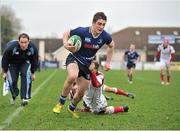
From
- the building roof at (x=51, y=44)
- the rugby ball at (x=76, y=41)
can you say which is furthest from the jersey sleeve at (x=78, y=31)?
the building roof at (x=51, y=44)

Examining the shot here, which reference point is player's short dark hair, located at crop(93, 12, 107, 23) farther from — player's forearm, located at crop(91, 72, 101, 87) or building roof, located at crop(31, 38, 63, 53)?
building roof, located at crop(31, 38, 63, 53)

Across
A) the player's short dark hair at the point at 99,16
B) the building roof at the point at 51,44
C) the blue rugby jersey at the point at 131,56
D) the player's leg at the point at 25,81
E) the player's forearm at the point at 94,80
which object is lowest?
the building roof at the point at 51,44

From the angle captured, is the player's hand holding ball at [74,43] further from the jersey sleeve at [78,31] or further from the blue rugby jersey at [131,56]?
the blue rugby jersey at [131,56]

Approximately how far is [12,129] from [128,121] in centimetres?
229

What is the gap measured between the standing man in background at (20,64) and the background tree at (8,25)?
261ft

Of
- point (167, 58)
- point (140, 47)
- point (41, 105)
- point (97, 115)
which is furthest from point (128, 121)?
point (140, 47)

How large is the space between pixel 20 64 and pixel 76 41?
3147mm

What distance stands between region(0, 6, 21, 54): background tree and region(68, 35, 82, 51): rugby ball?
8236 centimetres

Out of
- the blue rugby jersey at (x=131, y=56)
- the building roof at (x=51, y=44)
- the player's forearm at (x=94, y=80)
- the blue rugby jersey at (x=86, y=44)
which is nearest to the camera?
the blue rugby jersey at (x=86, y=44)

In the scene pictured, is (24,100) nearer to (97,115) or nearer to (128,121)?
(97,115)

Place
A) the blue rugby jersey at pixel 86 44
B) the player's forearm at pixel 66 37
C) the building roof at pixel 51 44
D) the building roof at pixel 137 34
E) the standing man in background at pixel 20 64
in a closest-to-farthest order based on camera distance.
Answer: the player's forearm at pixel 66 37
the blue rugby jersey at pixel 86 44
the standing man in background at pixel 20 64
the building roof at pixel 137 34
the building roof at pixel 51 44

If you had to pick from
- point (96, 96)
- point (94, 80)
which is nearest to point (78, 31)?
point (94, 80)

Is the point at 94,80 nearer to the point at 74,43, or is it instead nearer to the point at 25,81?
the point at 74,43

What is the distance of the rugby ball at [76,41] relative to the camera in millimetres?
9773
